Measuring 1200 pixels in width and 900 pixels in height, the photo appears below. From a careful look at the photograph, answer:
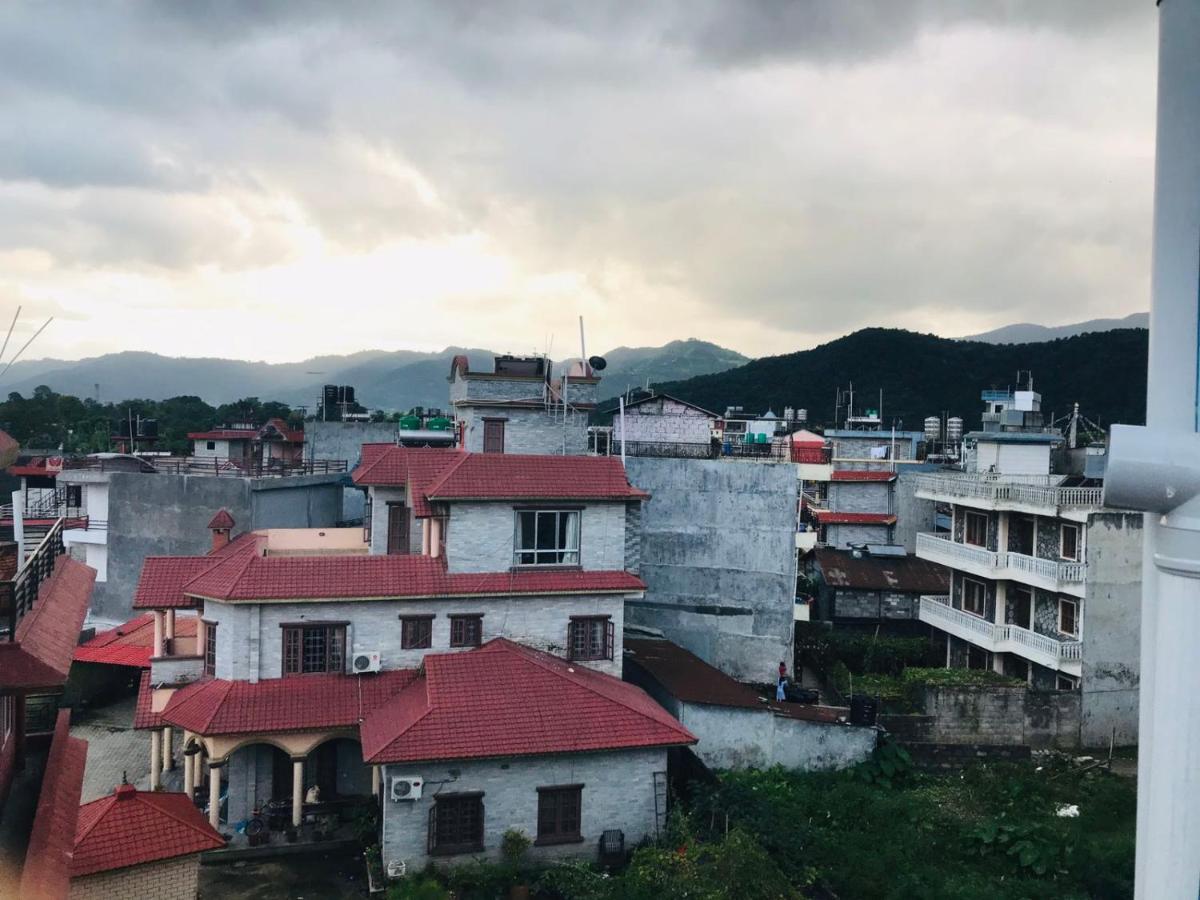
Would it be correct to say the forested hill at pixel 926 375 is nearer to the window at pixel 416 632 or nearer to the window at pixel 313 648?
the window at pixel 416 632

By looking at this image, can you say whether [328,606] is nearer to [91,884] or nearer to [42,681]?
[91,884]

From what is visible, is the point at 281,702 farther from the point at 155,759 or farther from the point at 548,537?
the point at 548,537

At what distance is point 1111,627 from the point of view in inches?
874

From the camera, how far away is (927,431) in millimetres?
48438

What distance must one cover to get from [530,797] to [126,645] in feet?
48.3

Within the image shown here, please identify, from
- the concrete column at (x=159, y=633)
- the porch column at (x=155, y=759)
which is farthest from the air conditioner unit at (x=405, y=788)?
the concrete column at (x=159, y=633)

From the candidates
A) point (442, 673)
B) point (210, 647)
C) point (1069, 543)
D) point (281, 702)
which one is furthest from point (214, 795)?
point (1069, 543)

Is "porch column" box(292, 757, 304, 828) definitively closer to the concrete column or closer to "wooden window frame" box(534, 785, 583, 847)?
the concrete column

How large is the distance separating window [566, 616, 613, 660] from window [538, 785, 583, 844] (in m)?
3.62

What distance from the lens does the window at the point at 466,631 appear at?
18484mm

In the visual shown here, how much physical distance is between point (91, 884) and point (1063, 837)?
52.7 feet

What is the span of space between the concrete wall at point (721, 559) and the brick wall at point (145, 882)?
14998mm

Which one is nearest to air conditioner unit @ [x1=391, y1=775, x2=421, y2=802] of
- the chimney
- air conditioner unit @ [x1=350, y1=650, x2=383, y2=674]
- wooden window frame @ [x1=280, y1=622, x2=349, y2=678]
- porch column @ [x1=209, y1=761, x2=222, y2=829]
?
air conditioner unit @ [x1=350, y1=650, x2=383, y2=674]

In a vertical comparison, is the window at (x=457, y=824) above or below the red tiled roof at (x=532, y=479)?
below
